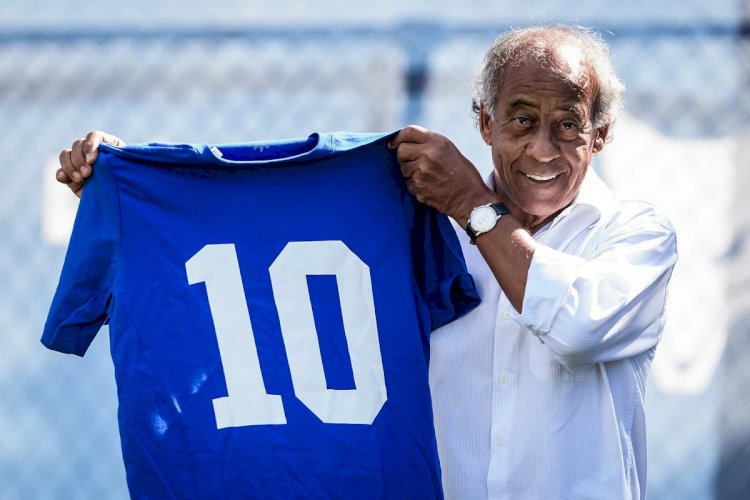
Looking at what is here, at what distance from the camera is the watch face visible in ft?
5.37

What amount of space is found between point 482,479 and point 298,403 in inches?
12.9

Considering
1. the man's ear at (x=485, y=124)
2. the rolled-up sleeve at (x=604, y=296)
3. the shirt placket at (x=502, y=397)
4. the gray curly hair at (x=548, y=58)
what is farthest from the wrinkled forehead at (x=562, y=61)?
the shirt placket at (x=502, y=397)

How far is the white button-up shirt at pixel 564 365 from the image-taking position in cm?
160

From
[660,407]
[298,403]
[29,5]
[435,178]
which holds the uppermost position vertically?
[29,5]

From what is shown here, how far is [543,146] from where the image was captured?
5.64 ft

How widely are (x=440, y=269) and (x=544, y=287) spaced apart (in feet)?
0.84

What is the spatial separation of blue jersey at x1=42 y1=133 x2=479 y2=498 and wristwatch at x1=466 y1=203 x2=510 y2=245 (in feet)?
0.40

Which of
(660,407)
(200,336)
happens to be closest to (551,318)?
(200,336)

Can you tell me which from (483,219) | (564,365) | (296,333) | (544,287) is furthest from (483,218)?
(296,333)

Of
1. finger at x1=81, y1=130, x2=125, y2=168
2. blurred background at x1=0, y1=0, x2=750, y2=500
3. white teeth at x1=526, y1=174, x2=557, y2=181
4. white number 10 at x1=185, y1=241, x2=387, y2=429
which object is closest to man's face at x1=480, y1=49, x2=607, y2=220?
white teeth at x1=526, y1=174, x2=557, y2=181

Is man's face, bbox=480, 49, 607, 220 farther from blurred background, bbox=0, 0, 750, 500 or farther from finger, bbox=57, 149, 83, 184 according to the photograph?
blurred background, bbox=0, 0, 750, 500

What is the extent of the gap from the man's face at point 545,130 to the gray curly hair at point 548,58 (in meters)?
0.02

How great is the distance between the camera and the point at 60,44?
9.70 feet

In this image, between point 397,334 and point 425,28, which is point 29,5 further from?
point 397,334
